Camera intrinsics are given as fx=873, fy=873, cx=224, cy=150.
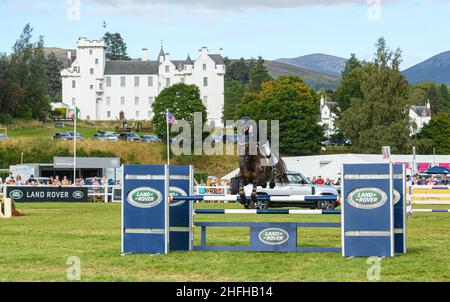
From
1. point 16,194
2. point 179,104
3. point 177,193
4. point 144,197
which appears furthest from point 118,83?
point 144,197

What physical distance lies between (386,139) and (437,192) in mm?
53962

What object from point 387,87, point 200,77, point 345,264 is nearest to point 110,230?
point 345,264

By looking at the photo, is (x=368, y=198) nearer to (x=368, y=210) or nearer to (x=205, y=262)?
(x=368, y=210)

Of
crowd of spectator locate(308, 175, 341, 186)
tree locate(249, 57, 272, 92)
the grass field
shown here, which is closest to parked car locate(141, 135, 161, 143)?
tree locate(249, 57, 272, 92)

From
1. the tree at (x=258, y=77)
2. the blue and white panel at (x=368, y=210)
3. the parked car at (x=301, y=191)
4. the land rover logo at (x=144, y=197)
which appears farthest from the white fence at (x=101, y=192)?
the tree at (x=258, y=77)

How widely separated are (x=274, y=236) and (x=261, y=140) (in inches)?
77.7

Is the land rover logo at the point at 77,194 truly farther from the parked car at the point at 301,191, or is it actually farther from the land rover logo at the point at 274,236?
the land rover logo at the point at 274,236

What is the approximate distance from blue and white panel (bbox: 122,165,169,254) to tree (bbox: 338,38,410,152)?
3375 inches

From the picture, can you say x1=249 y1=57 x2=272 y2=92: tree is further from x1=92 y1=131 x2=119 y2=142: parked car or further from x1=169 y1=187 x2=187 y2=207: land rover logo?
x1=169 y1=187 x2=187 y2=207: land rover logo

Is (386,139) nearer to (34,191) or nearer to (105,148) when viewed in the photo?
(105,148)

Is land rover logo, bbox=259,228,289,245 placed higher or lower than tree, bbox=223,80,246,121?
lower

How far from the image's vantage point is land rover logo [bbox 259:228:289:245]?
58.2 ft

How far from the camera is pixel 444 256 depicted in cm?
1669

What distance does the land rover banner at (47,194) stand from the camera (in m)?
49.6
